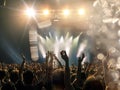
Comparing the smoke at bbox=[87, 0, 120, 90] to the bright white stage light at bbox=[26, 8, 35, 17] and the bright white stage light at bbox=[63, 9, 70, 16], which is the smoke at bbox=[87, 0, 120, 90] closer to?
the bright white stage light at bbox=[63, 9, 70, 16]

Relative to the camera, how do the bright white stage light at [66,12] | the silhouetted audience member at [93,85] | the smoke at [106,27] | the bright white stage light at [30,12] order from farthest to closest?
1. the bright white stage light at [30,12]
2. the bright white stage light at [66,12]
3. the smoke at [106,27]
4. the silhouetted audience member at [93,85]

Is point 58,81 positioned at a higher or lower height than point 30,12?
lower

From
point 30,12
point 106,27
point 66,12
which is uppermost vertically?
point 30,12

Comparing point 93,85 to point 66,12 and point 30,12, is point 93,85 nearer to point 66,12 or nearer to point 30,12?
point 66,12

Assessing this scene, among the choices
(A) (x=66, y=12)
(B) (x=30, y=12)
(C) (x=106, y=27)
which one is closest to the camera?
(A) (x=66, y=12)

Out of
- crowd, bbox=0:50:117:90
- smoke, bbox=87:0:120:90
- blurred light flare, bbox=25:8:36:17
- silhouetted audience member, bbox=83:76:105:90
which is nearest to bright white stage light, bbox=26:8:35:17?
blurred light flare, bbox=25:8:36:17

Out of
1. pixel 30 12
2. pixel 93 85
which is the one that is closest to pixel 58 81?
pixel 93 85

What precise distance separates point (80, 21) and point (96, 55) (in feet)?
9.77

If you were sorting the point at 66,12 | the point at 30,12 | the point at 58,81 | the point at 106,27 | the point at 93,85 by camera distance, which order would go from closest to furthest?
the point at 93,85 → the point at 58,81 → the point at 66,12 → the point at 30,12 → the point at 106,27

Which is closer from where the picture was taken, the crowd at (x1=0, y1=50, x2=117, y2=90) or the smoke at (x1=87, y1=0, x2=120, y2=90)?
the crowd at (x1=0, y1=50, x2=117, y2=90)

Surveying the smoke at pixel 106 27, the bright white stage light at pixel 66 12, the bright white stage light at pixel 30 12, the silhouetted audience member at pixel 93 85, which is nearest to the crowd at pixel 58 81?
the silhouetted audience member at pixel 93 85

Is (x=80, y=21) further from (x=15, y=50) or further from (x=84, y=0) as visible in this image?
(x=15, y=50)

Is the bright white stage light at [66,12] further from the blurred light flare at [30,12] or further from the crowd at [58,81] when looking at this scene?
the crowd at [58,81]

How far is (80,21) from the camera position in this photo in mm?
23750
